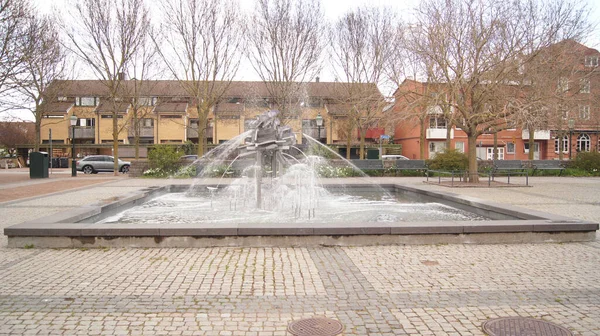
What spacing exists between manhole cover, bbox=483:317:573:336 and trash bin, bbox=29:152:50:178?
2750cm

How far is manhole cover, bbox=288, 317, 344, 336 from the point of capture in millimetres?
3918

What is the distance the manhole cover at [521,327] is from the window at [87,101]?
57.6 meters

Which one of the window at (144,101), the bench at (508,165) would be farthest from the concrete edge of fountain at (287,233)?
the window at (144,101)

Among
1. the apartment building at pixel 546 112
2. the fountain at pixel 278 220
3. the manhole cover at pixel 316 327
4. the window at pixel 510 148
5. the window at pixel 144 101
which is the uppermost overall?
the window at pixel 144 101

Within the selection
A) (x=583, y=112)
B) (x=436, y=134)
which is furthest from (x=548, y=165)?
(x=436, y=134)

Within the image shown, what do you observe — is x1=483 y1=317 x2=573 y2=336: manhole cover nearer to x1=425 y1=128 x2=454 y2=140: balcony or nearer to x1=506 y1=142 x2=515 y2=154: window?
x1=425 y1=128 x2=454 y2=140: balcony

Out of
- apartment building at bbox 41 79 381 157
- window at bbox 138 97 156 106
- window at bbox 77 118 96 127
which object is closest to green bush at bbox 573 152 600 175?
apartment building at bbox 41 79 381 157

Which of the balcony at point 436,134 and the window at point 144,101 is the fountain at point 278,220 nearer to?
the window at point 144,101

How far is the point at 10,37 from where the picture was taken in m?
19.5

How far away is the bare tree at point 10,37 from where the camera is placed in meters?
19.1

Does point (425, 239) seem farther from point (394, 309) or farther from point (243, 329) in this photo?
point (243, 329)

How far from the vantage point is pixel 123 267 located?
19.9ft

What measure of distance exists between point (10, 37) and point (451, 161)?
24246 millimetres

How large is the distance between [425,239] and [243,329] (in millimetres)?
4559
